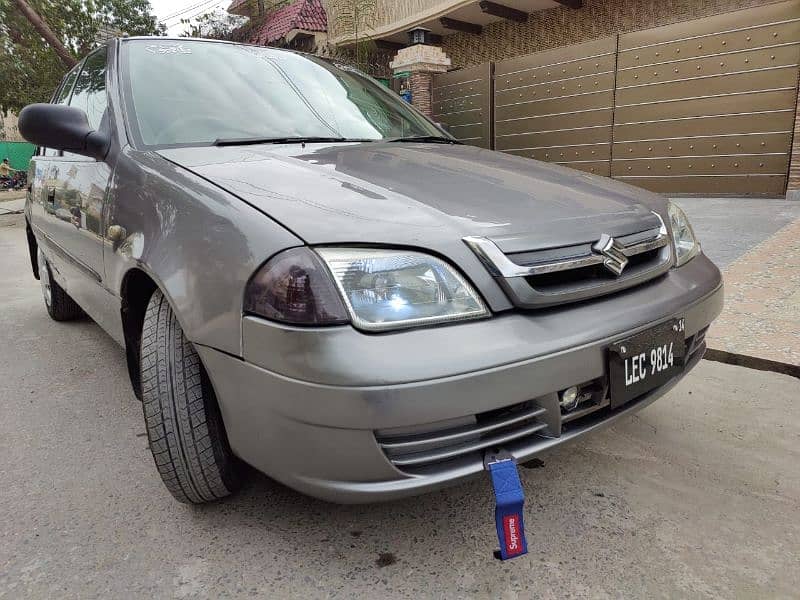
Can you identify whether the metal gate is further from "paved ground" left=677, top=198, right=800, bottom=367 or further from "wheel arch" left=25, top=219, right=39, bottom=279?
"wheel arch" left=25, top=219, right=39, bottom=279

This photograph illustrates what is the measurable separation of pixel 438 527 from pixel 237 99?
67.5 inches

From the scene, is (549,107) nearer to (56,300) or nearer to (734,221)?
(734,221)

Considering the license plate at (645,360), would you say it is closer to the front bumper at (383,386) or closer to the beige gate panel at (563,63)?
the front bumper at (383,386)

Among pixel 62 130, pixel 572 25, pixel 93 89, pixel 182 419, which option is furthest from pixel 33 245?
pixel 572 25

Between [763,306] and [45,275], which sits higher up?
[45,275]

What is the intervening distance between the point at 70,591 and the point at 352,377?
954mm

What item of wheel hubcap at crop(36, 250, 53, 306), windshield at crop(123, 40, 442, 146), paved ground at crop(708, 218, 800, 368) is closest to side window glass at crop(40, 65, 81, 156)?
wheel hubcap at crop(36, 250, 53, 306)

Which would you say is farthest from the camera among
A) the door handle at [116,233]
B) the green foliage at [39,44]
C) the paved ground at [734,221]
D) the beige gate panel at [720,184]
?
the green foliage at [39,44]

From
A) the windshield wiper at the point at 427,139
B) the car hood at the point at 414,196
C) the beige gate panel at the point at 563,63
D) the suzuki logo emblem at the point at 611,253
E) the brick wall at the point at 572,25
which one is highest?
the brick wall at the point at 572,25

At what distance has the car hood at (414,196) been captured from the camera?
1.40m

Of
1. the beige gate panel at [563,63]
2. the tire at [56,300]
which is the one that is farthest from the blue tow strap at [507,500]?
the beige gate panel at [563,63]

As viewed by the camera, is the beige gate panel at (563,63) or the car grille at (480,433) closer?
the car grille at (480,433)

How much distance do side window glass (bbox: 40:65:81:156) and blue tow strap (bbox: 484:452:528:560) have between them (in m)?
2.78

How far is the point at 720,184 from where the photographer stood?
752 cm
